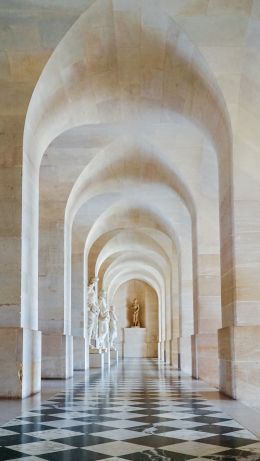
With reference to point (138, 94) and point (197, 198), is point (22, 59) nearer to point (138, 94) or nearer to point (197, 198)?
point (138, 94)

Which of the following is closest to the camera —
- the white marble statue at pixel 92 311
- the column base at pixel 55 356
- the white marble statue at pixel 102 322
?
the column base at pixel 55 356

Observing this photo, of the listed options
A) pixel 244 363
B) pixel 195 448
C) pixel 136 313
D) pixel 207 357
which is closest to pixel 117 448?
pixel 195 448

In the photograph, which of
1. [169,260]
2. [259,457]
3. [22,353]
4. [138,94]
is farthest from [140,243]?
[259,457]

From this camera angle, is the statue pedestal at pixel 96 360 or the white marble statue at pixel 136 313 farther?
the white marble statue at pixel 136 313

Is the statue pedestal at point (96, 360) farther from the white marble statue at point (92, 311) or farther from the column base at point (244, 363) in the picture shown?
the column base at point (244, 363)

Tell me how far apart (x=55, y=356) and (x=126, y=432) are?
10046mm

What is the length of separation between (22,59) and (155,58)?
7.60 feet

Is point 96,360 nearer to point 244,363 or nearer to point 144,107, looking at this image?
point 144,107

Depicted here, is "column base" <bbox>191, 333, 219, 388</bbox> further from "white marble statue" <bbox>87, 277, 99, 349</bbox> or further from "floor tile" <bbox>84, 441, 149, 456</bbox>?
"floor tile" <bbox>84, 441, 149, 456</bbox>

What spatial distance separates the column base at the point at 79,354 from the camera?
21.1 m

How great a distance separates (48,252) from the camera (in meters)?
16.6

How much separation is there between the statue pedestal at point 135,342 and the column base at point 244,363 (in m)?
38.3

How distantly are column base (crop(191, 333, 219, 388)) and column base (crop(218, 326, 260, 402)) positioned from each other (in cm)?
537

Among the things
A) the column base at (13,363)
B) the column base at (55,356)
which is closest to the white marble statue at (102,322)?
the column base at (55,356)
